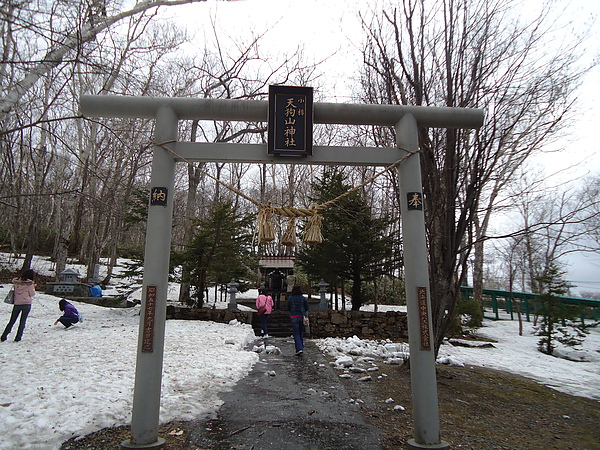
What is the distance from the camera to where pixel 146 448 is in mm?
3268

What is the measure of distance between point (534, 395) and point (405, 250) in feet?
14.2

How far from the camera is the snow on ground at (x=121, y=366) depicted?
3.97 metres

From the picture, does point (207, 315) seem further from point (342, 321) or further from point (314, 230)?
point (314, 230)

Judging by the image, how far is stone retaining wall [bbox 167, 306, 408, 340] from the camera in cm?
1238

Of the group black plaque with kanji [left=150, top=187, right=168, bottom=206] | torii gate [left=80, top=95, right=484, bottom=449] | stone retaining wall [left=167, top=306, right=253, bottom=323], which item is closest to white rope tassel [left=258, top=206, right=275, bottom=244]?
torii gate [left=80, top=95, right=484, bottom=449]

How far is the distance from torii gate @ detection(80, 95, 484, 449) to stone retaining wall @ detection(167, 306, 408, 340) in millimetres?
8963

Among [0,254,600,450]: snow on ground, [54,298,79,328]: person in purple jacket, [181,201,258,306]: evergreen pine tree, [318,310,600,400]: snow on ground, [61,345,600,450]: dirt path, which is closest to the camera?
[61,345,600,450]: dirt path

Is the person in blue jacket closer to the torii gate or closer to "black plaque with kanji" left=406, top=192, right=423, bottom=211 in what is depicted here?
the torii gate

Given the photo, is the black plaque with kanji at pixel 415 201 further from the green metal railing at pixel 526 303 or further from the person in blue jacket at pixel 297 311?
the green metal railing at pixel 526 303

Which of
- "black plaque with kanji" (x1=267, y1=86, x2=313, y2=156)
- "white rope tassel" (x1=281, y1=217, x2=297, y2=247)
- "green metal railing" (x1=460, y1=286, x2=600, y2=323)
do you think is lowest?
"green metal railing" (x1=460, y1=286, x2=600, y2=323)

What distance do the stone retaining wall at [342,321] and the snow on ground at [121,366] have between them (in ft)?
2.60

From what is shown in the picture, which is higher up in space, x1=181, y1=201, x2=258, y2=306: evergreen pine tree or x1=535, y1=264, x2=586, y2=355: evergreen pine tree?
x1=181, y1=201, x2=258, y2=306: evergreen pine tree

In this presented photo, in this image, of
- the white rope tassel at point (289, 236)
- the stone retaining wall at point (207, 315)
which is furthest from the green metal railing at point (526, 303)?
the white rope tassel at point (289, 236)

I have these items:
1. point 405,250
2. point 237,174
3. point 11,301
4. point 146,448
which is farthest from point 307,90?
point 237,174
